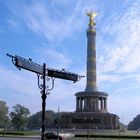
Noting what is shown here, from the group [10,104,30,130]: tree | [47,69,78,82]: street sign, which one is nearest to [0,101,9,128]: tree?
[10,104,30,130]: tree

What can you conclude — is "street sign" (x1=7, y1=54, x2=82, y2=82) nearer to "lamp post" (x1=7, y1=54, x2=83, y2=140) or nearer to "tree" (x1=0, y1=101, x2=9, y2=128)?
"lamp post" (x1=7, y1=54, x2=83, y2=140)

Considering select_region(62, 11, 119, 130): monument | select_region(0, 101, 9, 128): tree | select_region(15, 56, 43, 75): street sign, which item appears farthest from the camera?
select_region(0, 101, 9, 128): tree

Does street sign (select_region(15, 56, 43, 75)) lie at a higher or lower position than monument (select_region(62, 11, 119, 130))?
lower

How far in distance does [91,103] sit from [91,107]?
1.32m

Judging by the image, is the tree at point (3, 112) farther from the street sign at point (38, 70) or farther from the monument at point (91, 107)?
the street sign at point (38, 70)

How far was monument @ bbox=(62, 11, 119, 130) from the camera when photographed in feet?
379

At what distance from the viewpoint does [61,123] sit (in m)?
123

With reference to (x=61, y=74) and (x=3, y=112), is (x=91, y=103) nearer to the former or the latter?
(x=3, y=112)

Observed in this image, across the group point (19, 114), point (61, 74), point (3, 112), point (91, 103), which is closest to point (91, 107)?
point (91, 103)

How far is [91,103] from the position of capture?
121m

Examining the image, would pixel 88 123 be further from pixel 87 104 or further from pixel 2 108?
pixel 2 108

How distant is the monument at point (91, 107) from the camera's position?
116 metres

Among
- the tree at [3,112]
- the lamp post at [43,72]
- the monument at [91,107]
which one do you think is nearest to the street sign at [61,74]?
the lamp post at [43,72]

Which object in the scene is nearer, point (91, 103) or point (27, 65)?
point (27, 65)
